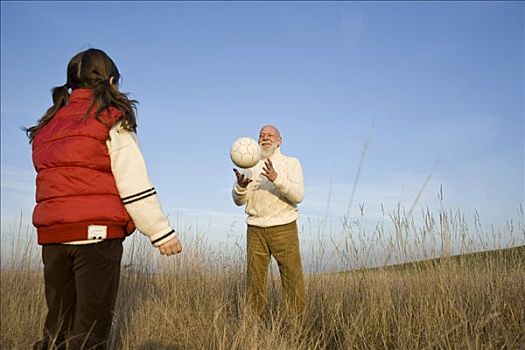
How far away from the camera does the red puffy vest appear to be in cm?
205

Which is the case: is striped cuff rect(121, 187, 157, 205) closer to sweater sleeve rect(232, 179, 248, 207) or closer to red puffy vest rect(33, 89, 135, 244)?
red puffy vest rect(33, 89, 135, 244)

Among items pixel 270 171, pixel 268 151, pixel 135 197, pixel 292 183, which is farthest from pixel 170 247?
pixel 268 151

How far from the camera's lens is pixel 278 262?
13.3ft

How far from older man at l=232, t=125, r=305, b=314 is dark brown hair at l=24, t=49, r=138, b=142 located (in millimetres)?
1725

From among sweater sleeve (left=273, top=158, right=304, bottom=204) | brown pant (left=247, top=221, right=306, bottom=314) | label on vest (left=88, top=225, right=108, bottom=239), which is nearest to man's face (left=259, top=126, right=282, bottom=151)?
sweater sleeve (left=273, top=158, right=304, bottom=204)

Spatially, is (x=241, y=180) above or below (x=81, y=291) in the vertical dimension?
above

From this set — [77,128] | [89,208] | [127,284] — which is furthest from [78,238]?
[127,284]

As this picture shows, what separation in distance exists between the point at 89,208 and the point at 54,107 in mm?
657

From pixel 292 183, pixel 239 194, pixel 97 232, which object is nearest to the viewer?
pixel 97 232

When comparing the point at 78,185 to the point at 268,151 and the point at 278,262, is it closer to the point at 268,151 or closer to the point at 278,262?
the point at 278,262

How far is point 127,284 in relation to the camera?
5.36 meters

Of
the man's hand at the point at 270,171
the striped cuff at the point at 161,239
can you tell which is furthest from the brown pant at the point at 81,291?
the man's hand at the point at 270,171

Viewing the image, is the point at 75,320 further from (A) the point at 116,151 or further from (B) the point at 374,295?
(B) the point at 374,295

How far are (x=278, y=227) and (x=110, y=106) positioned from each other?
218 cm
